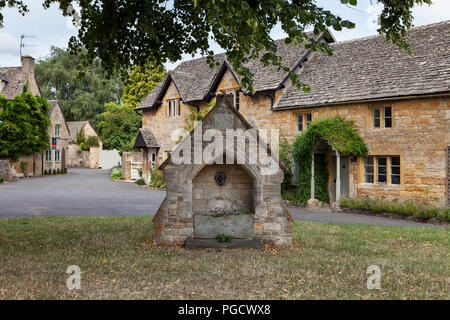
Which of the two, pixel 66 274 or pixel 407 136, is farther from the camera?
pixel 407 136

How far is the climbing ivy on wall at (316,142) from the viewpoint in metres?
16.7

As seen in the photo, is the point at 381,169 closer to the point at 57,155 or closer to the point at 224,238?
the point at 224,238

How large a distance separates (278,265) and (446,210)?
9820mm

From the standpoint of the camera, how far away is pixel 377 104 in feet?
54.3

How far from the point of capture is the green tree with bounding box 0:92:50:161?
32.1 metres


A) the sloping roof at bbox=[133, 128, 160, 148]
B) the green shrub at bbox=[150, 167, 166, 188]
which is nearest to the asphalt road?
the green shrub at bbox=[150, 167, 166, 188]

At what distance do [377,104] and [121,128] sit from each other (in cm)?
2787

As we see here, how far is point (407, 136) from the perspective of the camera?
15.5 meters

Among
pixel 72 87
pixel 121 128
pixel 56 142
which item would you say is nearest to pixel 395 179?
pixel 121 128

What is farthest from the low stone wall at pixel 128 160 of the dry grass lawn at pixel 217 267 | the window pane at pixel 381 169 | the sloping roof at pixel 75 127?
the sloping roof at pixel 75 127

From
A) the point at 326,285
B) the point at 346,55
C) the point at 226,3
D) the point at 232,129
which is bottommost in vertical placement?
the point at 326,285

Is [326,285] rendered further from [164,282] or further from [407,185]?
[407,185]

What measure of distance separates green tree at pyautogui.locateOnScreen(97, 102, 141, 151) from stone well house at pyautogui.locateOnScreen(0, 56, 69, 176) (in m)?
5.34
